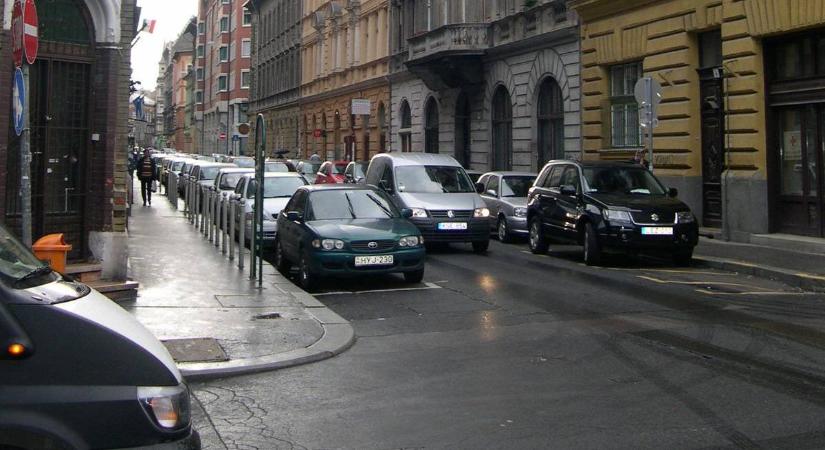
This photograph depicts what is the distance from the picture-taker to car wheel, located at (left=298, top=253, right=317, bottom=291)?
1241 centimetres

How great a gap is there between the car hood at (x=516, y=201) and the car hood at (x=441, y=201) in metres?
2.19

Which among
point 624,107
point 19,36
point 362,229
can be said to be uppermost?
point 624,107

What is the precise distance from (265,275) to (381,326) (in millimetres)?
4223

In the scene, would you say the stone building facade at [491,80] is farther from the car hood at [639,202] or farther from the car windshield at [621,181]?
the car hood at [639,202]

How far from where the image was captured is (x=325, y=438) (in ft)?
18.3

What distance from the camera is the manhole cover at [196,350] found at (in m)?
7.68

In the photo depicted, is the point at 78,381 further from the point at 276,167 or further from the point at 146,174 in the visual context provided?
the point at 146,174

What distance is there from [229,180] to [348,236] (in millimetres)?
12553

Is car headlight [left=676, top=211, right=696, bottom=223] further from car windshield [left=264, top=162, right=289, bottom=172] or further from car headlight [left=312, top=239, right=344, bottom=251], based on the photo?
car windshield [left=264, top=162, right=289, bottom=172]

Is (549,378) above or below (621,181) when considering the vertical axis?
below

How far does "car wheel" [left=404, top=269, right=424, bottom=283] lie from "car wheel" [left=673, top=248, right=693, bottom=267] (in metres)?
4.88

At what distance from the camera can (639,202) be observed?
1498cm

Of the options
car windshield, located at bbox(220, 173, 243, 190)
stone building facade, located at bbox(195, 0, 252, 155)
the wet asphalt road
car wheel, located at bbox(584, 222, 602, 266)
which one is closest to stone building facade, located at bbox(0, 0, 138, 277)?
the wet asphalt road

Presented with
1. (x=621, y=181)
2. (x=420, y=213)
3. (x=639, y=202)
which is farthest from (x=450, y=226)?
(x=639, y=202)
